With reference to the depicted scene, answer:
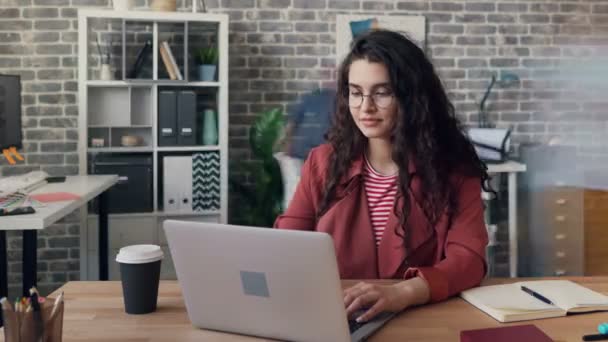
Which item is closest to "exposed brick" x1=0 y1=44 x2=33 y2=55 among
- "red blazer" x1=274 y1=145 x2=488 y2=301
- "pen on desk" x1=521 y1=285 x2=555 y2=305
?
"red blazer" x1=274 y1=145 x2=488 y2=301

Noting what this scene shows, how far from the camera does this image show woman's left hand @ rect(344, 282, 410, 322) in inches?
53.1

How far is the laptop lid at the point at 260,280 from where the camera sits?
1146 mm

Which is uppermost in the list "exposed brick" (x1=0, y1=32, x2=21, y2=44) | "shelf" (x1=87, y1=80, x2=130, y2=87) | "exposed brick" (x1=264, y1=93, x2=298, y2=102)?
"exposed brick" (x1=0, y1=32, x2=21, y2=44)

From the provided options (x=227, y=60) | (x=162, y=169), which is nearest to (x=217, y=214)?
(x=162, y=169)

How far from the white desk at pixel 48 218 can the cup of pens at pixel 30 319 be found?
1.55 m

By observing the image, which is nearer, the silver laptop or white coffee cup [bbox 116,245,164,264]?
the silver laptop

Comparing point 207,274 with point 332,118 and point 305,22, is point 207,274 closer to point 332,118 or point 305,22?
point 332,118

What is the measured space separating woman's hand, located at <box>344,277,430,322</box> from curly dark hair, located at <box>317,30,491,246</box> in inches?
13.4

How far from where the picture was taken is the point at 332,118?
6.87ft

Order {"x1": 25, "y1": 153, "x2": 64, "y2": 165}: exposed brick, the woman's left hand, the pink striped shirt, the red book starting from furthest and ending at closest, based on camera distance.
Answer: {"x1": 25, "y1": 153, "x2": 64, "y2": 165}: exposed brick
the pink striped shirt
the woman's left hand
the red book

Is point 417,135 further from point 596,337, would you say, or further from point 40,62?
point 40,62

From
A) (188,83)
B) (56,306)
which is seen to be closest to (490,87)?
(188,83)

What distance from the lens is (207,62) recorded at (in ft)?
13.6

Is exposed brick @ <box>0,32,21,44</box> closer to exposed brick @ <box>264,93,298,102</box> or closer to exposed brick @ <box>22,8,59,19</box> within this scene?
exposed brick @ <box>22,8,59,19</box>
